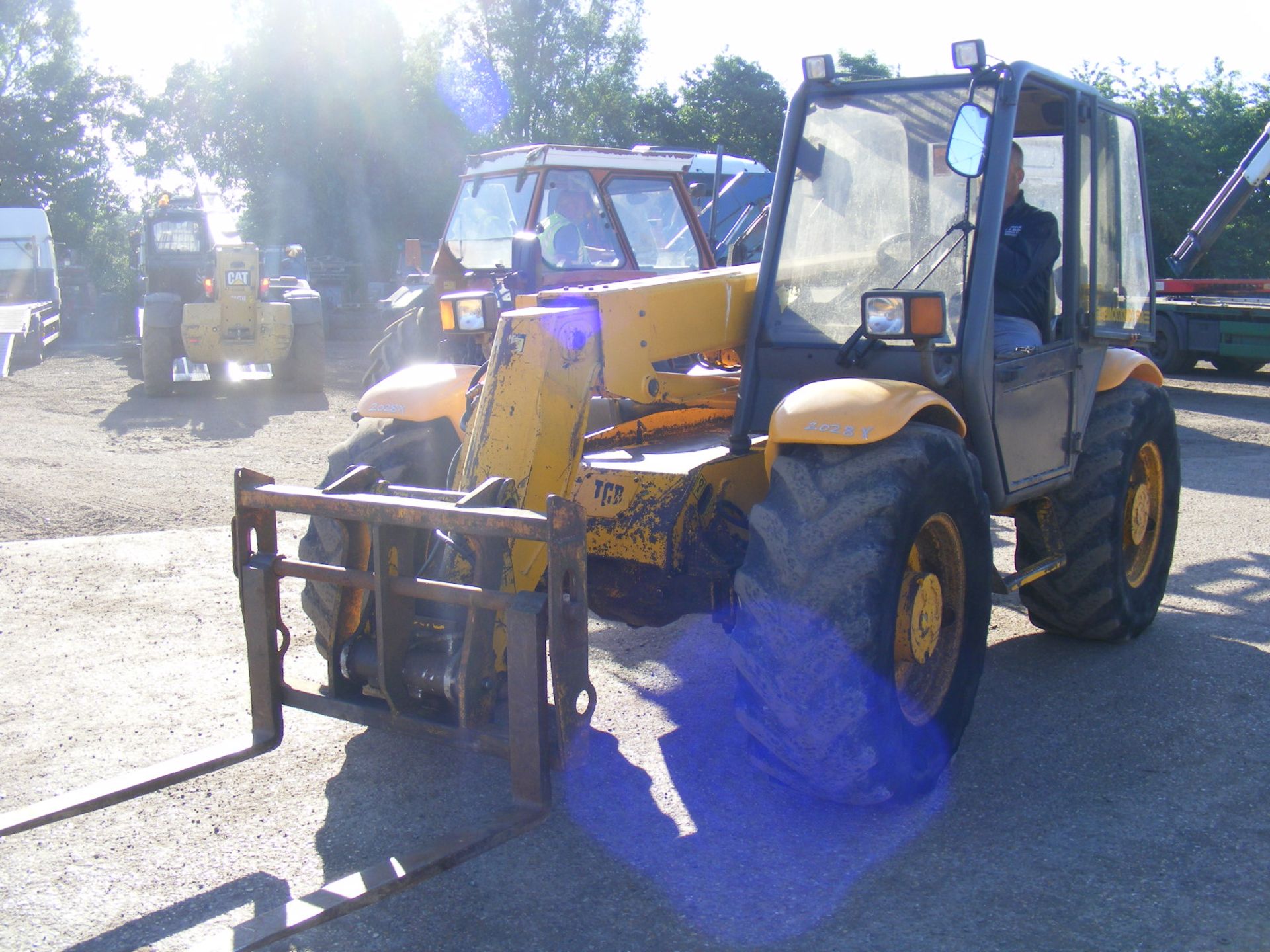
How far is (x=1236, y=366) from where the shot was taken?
703 inches

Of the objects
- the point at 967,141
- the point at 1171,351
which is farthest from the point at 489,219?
the point at 1171,351

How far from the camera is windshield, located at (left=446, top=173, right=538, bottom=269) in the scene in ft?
30.3

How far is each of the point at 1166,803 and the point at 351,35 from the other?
3341 cm

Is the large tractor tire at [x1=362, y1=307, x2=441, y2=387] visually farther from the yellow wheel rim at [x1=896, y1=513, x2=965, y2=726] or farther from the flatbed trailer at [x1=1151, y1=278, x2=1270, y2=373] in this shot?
the flatbed trailer at [x1=1151, y1=278, x2=1270, y2=373]

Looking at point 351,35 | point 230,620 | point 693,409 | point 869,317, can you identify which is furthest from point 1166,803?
point 351,35

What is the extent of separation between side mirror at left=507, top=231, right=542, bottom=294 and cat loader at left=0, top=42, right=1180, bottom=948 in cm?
194

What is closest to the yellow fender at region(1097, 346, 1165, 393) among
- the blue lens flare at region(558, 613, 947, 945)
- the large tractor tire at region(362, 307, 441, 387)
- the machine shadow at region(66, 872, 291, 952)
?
the blue lens flare at region(558, 613, 947, 945)

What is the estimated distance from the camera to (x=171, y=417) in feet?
43.7

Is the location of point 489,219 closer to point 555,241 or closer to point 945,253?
point 555,241

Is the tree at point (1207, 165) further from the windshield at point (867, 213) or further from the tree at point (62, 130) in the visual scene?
the tree at point (62, 130)

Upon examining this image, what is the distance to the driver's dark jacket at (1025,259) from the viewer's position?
466 centimetres

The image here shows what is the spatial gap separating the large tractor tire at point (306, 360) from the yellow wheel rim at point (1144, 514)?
11.9 meters

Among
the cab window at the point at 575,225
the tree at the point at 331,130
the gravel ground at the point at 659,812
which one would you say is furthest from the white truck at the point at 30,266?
the gravel ground at the point at 659,812

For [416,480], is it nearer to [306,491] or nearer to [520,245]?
[306,491]
